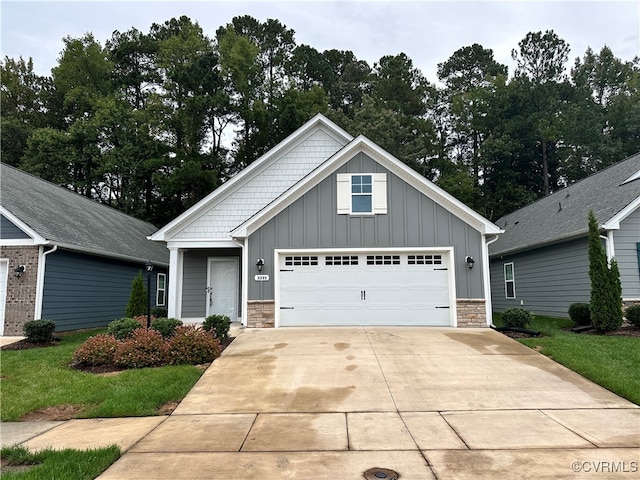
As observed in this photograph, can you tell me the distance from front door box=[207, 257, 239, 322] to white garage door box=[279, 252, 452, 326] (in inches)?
132

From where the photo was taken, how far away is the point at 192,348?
9.11m

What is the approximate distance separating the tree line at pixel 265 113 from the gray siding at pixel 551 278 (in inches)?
524

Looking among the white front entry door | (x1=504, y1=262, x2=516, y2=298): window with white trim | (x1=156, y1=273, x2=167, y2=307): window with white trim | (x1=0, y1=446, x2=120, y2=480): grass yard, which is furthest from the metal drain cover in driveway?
(x1=156, y1=273, x2=167, y2=307): window with white trim

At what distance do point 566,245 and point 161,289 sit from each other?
16.0 metres

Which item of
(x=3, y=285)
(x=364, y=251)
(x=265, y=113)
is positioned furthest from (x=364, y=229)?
(x=265, y=113)

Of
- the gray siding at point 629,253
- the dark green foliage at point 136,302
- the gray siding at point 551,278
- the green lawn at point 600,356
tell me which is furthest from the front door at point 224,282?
the gray siding at point 629,253

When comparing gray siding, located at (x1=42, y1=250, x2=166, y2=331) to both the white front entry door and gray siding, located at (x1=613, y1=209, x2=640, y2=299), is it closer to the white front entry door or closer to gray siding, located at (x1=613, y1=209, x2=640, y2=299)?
the white front entry door

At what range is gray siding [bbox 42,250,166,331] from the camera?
13.1m

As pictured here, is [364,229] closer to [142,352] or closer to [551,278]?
[142,352]

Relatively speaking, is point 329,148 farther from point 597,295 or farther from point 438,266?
point 597,295

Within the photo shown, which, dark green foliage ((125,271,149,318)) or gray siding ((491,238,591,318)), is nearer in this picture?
dark green foliage ((125,271,149,318))

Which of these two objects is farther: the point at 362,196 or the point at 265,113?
the point at 265,113

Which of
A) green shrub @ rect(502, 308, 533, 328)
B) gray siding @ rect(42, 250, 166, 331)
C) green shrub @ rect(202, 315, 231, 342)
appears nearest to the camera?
green shrub @ rect(202, 315, 231, 342)

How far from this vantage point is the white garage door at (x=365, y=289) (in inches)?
496
